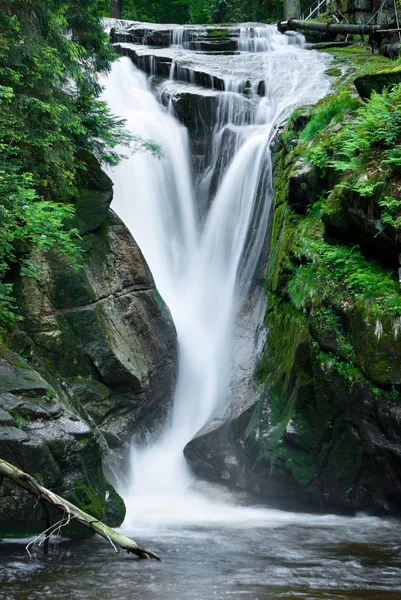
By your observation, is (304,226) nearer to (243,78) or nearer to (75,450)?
(75,450)

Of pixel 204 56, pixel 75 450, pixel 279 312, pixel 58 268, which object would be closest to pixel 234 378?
pixel 279 312

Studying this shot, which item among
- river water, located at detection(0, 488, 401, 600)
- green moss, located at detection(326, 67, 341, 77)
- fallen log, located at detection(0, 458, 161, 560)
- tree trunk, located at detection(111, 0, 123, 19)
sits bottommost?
river water, located at detection(0, 488, 401, 600)

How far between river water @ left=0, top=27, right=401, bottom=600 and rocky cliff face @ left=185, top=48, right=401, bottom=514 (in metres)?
0.50

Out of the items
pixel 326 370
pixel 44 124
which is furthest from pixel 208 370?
pixel 44 124

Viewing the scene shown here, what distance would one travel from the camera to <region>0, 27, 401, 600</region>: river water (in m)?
6.22

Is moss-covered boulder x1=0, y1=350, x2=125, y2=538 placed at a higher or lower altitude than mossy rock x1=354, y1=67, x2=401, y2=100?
lower

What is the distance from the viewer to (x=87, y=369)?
10.7m

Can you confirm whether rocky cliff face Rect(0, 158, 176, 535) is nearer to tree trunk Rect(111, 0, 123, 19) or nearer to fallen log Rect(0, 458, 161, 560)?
fallen log Rect(0, 458, 161, 560)

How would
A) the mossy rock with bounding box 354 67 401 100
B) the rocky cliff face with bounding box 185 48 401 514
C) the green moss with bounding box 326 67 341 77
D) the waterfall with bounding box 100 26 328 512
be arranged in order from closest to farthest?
the rocky cliff face with bounding box 185 48 401 514, the mossy rock with bounding box 354 67 401 100, the waterfall with bounding box 100 26 328 512, the green moss with bounding box 326 67 341 77

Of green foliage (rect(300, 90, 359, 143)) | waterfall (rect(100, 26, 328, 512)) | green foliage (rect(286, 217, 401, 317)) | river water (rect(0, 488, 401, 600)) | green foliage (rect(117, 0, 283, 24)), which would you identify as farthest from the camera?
green foliage (rect(117, 0, 283, 24))

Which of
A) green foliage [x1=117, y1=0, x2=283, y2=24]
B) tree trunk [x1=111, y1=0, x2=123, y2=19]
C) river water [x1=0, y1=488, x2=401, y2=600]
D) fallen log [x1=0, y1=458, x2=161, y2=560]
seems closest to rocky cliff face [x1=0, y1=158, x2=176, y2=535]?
river water [x1=0, y1=488, x2=401, y2=600]

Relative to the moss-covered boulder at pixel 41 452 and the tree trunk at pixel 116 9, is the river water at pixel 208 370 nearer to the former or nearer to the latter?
the moss-covered boulder at pixel 41 452

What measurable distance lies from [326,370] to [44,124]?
6.14 metres

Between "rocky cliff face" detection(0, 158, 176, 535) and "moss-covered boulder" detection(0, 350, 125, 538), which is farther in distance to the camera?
"rocky cliff face" detection(0, 158, 176, 535)
